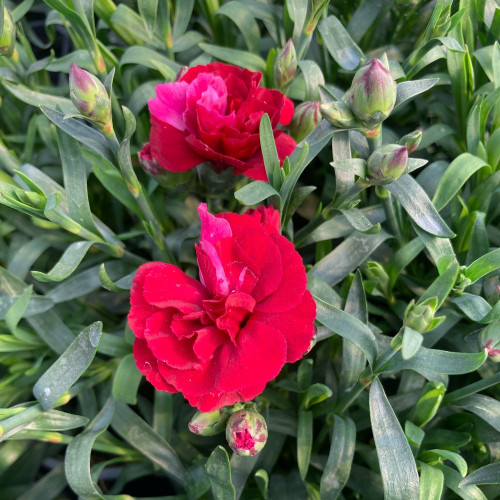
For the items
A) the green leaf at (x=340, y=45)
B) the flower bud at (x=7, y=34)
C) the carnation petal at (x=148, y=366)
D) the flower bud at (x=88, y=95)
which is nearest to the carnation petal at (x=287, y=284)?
the carnation petal at (x=148, y=366)

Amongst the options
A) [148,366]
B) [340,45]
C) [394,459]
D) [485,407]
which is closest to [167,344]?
[148,366]

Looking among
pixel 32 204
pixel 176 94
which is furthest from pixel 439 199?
pixel 32 204

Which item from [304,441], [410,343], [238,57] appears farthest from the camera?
[238,57]

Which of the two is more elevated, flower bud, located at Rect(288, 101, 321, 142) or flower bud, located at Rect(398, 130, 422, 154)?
flower bud, located at Rect(398, 130, 422, 154)

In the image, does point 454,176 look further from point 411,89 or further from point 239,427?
point 239,427

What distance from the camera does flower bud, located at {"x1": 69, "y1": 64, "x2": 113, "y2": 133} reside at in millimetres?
484

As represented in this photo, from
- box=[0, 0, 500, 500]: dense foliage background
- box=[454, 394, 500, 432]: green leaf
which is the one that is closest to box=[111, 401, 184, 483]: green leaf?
box=[0, 0, 500, 500]: dense foliage background

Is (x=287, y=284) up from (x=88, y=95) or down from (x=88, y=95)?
down

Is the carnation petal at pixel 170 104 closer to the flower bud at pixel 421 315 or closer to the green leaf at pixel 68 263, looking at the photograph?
the green leaf at pixel 68 263

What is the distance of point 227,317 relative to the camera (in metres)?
0.45

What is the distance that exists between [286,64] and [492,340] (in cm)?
36

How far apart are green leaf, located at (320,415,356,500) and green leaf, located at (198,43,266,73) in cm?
48

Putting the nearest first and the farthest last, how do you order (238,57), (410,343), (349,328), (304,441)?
(410,343), (349,328), (304,441), (238,57)

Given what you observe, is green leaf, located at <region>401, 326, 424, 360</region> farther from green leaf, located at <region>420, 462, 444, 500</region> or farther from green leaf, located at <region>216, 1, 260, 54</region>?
green leaf, located at <region>216, 1, 260, 54</region>
